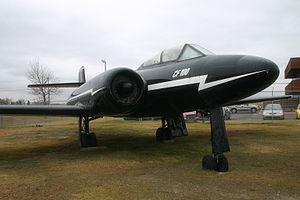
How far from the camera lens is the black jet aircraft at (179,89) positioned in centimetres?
476

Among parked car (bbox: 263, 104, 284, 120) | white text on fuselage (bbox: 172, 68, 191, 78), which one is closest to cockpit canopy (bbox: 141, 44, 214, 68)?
white text on fuselage (bbox: 172, 68, 191, 78)

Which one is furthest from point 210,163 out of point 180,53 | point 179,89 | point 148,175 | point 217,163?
point 180,53

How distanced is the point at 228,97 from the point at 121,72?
2.71 meters

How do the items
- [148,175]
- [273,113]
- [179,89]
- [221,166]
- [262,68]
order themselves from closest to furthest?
[262,68] < [148,175] < [221,166] < [179,89] < [273,113]

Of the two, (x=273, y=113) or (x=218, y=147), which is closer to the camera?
(x=218, y=147)

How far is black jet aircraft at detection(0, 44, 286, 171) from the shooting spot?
476 cm

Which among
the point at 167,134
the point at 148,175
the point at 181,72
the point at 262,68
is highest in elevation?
the point at 181,72

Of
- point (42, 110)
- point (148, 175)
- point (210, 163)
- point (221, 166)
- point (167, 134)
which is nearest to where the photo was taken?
point (148, 175)

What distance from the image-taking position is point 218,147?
5.12 meters

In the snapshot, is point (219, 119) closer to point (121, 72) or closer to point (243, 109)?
point (121, 72)

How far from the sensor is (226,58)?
5.08m

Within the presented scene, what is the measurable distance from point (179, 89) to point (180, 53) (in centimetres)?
113

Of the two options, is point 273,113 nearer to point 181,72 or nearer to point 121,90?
point 181,72

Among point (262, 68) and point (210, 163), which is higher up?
point (262, 68)
